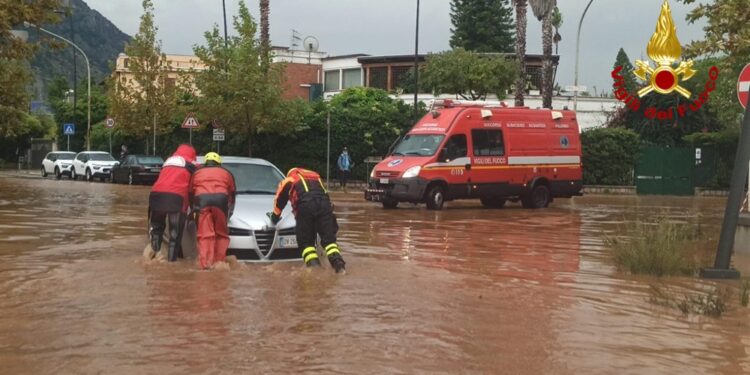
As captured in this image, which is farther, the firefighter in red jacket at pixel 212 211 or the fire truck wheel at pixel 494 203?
the fire truck wheel at pixel 494 203

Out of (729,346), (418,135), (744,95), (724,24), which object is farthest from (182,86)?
(729,346)

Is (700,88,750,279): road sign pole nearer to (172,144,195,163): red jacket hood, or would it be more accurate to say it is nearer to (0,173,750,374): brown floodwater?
(0,173,750,374): brown floodwater

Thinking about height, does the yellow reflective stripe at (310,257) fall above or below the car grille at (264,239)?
below

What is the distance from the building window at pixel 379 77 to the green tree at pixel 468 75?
1183cm

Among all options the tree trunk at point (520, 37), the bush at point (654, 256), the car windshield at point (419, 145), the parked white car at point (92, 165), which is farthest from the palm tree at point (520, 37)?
the bush at point (654, 256)

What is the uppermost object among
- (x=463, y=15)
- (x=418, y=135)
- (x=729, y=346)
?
(x=463, y=15)

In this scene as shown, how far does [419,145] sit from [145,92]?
26.1 metres

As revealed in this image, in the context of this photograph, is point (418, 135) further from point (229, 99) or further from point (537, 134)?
point (229, 99)

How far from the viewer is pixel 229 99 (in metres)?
35.7

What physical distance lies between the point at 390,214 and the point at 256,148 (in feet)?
59.2

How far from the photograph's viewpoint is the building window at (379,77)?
198ft

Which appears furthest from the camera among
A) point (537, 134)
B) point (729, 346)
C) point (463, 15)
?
point (463, 15)

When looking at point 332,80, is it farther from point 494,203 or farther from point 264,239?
point 264,239

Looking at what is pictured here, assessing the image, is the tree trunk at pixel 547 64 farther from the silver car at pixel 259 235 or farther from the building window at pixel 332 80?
the building window at pixel 332 80
